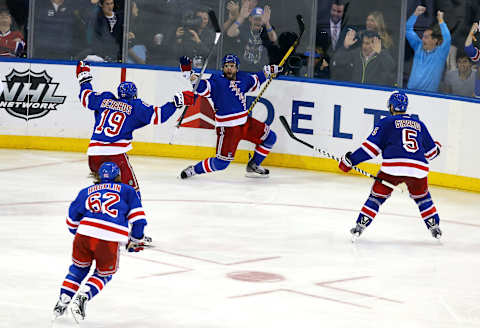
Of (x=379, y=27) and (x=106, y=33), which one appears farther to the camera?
(x=106, y=33)

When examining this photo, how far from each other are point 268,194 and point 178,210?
1394mm

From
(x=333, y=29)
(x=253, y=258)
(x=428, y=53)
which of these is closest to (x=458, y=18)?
(x=428, y=53)

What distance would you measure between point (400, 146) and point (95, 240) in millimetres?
3252

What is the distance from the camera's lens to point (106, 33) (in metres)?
12.9

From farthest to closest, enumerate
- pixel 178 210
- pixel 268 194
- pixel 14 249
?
pixel 268 194
pixel 178 210
pixel 14 249

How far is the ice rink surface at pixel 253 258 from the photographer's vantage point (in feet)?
20.0

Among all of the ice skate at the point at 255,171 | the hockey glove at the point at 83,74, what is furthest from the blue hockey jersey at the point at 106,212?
the ice skate at the point at 255,171

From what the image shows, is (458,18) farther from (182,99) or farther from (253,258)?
(253,258)

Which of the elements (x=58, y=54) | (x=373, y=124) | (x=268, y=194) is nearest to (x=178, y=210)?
(x=268, y=194)

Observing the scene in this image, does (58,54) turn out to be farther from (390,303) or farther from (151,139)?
(390,303)

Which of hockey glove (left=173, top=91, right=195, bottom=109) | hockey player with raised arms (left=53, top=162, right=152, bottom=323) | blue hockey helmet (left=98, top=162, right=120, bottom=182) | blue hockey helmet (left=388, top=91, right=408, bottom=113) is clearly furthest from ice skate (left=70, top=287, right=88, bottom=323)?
blue hockey helmet (left=388, top=91, right=408, bottom=113)

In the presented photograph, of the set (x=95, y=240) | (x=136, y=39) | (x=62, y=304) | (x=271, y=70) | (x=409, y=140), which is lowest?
(x=62, y=304)

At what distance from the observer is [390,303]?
648 cm

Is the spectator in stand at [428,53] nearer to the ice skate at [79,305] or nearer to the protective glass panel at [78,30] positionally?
the protective glass panel at [78,30]
